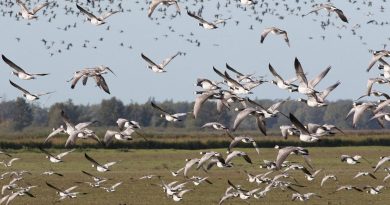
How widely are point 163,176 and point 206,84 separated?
79.6ft

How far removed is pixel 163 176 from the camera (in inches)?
2164

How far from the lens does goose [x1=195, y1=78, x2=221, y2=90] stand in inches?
1190

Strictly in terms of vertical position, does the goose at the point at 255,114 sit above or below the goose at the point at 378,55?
below

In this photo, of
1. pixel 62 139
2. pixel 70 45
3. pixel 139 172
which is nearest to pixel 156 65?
pixel 70 45

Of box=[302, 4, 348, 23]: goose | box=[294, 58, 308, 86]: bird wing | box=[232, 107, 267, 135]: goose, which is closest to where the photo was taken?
box=[294, 58, 308, 86]: bird wing

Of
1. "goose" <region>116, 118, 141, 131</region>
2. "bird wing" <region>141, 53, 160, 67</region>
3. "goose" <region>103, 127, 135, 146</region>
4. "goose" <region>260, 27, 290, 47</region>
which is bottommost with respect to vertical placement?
"goose" <region>103, 127, 135, 146</region>

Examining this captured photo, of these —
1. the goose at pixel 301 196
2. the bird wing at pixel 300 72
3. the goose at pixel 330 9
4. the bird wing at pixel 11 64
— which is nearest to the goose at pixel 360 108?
the bird wing at pixel 300 72

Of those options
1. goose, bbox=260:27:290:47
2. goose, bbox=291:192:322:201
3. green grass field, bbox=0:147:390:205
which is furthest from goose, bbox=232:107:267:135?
green grass field, bbox=0:147:390:205

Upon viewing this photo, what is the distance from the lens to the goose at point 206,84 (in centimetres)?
3023

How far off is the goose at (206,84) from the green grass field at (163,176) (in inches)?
312

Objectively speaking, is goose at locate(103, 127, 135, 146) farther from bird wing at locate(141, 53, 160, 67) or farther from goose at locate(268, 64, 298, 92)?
goose at locate(268, 64, 298, 92)

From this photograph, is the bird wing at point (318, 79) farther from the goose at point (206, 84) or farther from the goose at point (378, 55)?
the goose at point (206, 84)

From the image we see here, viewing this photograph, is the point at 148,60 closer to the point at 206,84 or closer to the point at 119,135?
the point at 206,84

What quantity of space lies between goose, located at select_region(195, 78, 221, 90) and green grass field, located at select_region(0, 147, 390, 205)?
7.94 m
